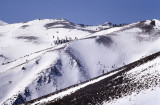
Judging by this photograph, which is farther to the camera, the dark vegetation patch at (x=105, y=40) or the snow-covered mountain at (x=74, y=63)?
the dark vegetation patch at (x=105, y=40)

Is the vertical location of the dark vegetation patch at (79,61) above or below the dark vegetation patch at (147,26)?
below

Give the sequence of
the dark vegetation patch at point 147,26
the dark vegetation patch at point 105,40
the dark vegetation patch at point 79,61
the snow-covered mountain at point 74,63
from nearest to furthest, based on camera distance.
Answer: the snow-covered mountain at point 74,63, the dark vegetation patch at point 79,61, the dark vegetation patch at point 105,40, the dark vegetation patch at point 147,26

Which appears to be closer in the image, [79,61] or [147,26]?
[79,61]

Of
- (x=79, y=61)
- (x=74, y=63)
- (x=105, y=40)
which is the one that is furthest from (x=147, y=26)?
(x=74, y=63)

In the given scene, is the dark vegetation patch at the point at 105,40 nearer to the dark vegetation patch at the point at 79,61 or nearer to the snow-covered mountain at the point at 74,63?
the snow-covered mountain at the point at 74,63

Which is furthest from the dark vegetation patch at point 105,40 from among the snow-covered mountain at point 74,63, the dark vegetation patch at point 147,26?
the dark vegetation patch at point 147,26

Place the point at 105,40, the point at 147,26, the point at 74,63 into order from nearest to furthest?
the point at 74,63
the point at 105,40
the point at 147,26

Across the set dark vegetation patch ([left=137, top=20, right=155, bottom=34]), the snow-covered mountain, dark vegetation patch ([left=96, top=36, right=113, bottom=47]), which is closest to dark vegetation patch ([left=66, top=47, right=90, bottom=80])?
the snow-covered mountain

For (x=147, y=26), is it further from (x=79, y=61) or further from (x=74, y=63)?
(x=74, y=63)

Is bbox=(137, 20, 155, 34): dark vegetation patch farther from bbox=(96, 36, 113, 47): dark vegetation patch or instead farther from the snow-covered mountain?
bbox=(96, 36, 113, 47): dark vegetation patch

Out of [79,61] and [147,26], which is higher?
[147,26]

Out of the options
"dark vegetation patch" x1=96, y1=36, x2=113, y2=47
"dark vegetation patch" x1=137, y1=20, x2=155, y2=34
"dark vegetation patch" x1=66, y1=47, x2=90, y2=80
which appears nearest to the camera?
"dark vegetation patch" x1=66, y1=47, x2=90, y2=80

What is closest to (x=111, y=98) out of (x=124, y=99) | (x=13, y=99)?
(x=124, y=99)

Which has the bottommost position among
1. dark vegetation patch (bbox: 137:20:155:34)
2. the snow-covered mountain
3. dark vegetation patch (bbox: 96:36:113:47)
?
the snow-covered mountain
